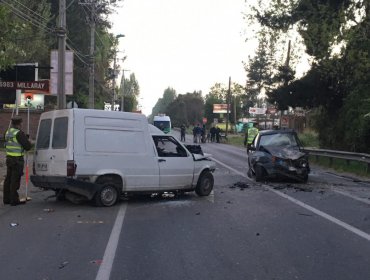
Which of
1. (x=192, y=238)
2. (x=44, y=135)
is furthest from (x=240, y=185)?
(x=192, y=238)

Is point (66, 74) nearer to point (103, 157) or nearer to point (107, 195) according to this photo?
point (103, 157)

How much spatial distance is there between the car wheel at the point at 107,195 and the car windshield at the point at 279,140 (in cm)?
693

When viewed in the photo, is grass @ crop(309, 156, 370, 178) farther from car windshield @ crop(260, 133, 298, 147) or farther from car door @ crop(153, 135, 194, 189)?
car door @ crop(153, 135, 194, 189)

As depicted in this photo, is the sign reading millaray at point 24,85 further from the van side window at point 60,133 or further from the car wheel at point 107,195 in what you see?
the car wheel at point 107,195

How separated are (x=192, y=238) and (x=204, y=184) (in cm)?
512

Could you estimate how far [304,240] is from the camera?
8.11 meters

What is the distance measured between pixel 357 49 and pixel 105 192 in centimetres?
1859

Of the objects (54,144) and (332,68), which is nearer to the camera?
(54,144)

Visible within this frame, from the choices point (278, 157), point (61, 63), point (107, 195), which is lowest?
point (107, 195)

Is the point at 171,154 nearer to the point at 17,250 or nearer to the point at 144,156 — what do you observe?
the point at 144,156

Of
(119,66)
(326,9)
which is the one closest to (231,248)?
(326,9)

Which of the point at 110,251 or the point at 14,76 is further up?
the point at 14,76

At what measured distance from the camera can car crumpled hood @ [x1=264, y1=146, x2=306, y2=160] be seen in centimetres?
1613

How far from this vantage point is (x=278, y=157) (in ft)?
52.9
